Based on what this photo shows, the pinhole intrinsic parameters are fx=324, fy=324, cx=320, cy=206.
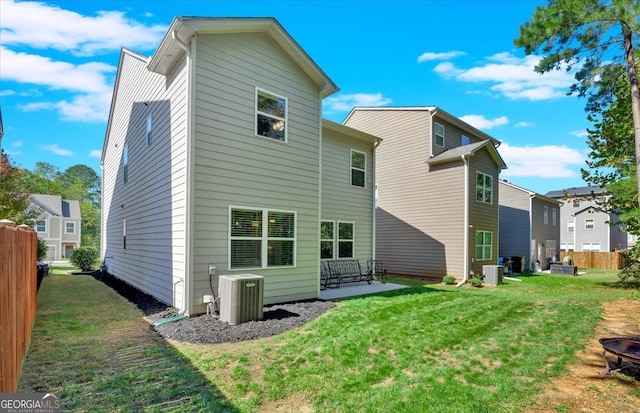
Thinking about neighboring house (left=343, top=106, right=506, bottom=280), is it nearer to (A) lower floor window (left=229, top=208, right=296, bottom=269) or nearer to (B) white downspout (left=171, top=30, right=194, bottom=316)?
(A) lower floor window (left=229, top=208, right=296, bottom=269)

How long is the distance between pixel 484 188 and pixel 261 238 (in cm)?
1205

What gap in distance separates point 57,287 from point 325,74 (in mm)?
11173

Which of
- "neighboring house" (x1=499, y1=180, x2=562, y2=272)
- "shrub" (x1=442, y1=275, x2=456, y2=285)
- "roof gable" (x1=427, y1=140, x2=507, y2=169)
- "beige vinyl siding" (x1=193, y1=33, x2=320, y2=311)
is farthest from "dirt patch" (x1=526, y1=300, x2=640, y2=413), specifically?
"neighboring house" (x1=499, y1=180, x2=562, y2=272)

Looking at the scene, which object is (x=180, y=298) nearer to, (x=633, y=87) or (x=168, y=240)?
(x=168, y=240)

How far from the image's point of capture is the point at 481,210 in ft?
49.0

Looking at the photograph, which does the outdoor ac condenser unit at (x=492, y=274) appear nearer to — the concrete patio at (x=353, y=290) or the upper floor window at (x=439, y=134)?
the concrete patio at (x=353, y=290)

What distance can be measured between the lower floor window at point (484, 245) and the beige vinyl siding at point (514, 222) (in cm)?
738


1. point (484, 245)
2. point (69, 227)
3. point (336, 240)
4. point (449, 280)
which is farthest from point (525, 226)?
point (69, 227)

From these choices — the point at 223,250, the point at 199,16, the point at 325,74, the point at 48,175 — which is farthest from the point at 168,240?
the point at 48,175

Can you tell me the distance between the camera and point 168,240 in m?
7.39

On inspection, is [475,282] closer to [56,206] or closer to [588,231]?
[588,231]

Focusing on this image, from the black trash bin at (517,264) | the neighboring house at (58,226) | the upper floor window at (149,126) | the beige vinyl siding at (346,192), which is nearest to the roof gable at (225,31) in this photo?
the upper floor window at (149,126)

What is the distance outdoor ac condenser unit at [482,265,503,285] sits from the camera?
534 inches

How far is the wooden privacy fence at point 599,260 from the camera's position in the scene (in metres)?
23.3
